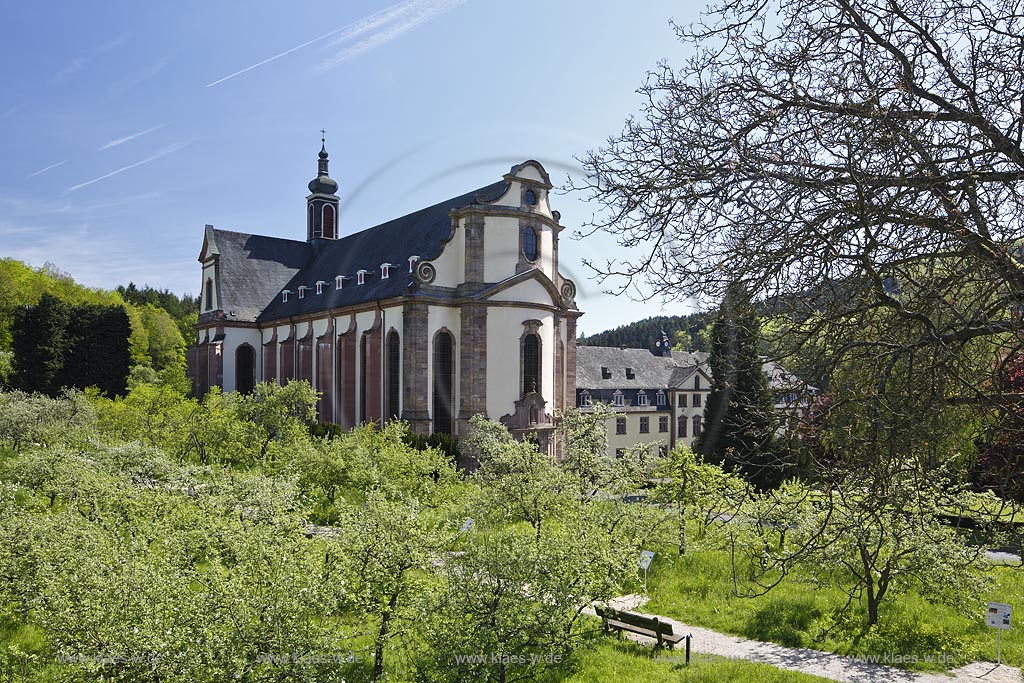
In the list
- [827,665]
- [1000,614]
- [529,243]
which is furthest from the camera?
[529,243]

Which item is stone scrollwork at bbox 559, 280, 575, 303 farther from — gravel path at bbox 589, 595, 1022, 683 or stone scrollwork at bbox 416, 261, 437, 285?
gravel path at bbox 589, 595, 1022, 683

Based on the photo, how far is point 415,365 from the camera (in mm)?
33250

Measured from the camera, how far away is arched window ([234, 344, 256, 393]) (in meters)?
47.2

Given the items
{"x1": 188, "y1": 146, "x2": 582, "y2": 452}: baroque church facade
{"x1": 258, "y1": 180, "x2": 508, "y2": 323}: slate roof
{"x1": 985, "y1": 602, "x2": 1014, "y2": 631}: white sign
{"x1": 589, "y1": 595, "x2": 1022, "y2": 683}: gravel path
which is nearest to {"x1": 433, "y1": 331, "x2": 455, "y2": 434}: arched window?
{"x1": 188, "y1": 146, "x2": 582, "y2": 452}: baroque church facade

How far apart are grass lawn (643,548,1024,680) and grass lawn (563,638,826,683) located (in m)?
1.92

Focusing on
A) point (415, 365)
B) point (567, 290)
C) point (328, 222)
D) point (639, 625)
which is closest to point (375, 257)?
point (415, 365)

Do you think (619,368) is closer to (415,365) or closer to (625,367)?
(625,367)

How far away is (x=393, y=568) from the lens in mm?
9914

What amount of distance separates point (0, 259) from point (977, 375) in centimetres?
7488

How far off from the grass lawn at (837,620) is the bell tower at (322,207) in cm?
4238

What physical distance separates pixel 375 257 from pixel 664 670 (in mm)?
32841

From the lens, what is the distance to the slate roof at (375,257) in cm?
3598

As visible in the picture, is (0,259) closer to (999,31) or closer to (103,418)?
(103,418)

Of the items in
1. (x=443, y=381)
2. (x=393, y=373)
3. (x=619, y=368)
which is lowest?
(x=443, y=381)
